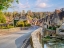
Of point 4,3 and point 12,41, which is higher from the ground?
point 4,3

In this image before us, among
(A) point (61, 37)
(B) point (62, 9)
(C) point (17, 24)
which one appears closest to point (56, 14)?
(B) point (62, 9)

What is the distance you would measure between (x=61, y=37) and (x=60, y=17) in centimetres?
3117

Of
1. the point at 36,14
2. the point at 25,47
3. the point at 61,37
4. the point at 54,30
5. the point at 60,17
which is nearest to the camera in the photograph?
the point at 25,47

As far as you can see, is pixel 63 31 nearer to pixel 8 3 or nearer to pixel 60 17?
pixel 60 17

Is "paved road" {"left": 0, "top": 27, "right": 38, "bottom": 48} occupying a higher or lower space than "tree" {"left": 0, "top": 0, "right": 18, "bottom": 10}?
lower

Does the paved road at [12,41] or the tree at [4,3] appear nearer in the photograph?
the paved road at [12,41]

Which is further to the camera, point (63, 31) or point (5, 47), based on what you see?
point (63, 31)

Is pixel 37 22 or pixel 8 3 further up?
pixel 8 3

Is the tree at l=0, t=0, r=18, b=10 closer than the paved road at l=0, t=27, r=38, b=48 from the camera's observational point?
No

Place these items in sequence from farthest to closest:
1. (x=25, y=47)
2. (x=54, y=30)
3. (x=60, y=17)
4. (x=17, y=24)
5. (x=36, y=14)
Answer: (x=36, y=14), (x=60, y=17), (x=17, y=24), (x=54, y=30), (x=25, y=47)

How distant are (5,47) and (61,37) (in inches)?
2044

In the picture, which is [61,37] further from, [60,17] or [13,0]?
[13,0]

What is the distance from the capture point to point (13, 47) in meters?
16.9

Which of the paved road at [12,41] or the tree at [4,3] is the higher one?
the tree at [4,3]
